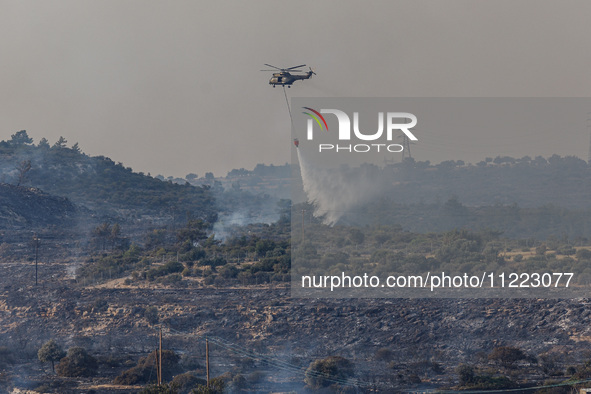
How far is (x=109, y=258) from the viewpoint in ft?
324

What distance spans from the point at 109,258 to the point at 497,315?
4337 cm

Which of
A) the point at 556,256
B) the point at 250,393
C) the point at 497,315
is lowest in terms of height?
the point at 250,393

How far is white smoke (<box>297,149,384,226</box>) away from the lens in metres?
94.8

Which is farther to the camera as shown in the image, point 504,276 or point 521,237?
point 521,237

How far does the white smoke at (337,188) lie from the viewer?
311ft

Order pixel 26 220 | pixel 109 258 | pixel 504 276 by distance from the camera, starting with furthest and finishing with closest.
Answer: pixel 26 220 → pixel 109 258 → pixel 504 276

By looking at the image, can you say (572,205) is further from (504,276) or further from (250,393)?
(250,393)

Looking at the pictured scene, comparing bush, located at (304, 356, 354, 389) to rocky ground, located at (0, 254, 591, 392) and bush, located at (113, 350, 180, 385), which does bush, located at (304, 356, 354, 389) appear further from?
bush, located at (113, 350, 180, 385)

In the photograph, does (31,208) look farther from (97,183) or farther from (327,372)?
(327,372)

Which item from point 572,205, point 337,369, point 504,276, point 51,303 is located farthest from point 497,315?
point 51,303

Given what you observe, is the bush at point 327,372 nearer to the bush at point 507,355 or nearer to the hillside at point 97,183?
the bush at point 507,355

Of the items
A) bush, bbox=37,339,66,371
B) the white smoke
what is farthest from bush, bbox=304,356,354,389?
the white smoke

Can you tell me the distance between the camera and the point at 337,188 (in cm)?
9825

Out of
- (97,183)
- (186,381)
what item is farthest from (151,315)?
(97,183)
